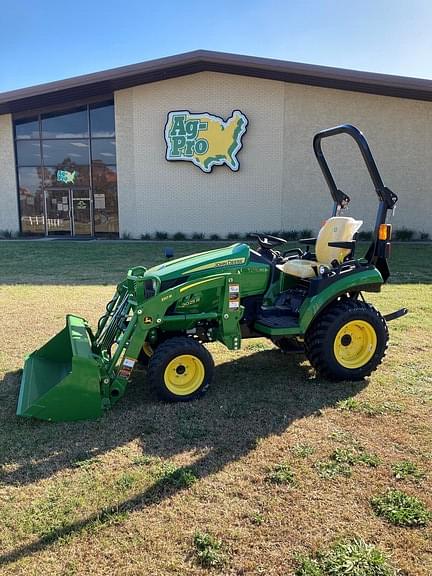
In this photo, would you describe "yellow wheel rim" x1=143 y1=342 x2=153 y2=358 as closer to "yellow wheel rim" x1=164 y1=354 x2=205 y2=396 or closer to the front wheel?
"yellow wheel rim" x1=164 y1=354 x2=205 y2=396

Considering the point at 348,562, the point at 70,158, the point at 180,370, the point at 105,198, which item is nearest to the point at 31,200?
the point at 70,158

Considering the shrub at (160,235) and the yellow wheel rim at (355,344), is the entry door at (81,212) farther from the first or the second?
the yellow wheel rim at (355,344)

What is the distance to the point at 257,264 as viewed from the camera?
14.8 feet

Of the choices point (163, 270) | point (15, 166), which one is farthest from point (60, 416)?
point (15, 166)

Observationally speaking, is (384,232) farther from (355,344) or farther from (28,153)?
(28,153)

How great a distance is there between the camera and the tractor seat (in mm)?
4613

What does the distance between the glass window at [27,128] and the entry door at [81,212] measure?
2.73 metres

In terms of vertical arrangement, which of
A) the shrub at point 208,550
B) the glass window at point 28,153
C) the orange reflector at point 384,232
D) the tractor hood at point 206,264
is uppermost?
the glass window at point 28,153

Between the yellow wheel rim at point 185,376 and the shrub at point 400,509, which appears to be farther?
the yellow wheel rim at point 185,376

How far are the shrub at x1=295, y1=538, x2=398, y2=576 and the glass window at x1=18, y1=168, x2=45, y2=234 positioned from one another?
20.8 m

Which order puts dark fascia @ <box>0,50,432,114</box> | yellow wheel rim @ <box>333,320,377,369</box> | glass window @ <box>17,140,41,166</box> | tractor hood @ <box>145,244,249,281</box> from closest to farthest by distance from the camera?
tractor hood @ <box>145,244,249,281</box>, yellow wheel rim @ <box>333,320,377,369</box>, dark fascia @ <box>0,50,432,114</box>, glass window @ <box>17,140,41,166</box>

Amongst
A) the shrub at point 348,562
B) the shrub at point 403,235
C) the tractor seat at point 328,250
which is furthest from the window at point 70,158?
the shrub at point 348,562

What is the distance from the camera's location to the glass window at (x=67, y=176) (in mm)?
20391

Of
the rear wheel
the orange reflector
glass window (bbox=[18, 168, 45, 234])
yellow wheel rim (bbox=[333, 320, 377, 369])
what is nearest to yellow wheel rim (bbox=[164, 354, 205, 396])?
the rear wheel
